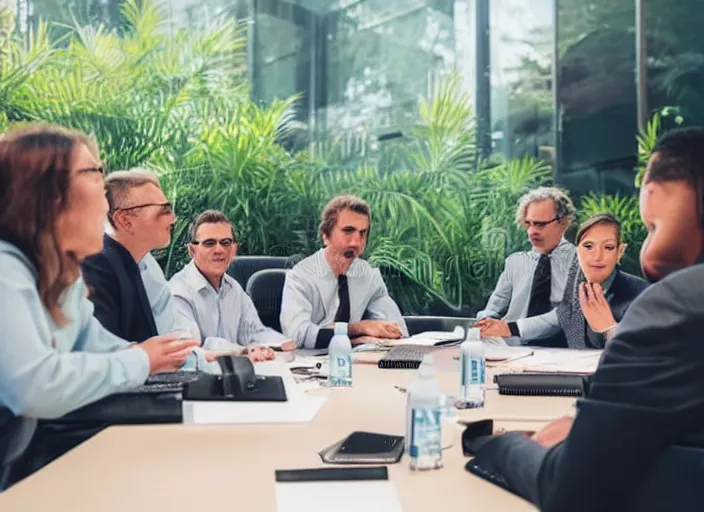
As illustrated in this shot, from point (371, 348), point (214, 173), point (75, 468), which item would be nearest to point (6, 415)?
point (75, 468)

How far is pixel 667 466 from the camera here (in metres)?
0.90

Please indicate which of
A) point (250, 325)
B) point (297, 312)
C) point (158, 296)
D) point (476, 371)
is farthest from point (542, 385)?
point (250, 325)

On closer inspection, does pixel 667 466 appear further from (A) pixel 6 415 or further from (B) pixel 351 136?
(B) pixel 351 136

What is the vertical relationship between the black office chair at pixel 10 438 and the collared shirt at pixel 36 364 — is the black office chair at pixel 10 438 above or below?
below

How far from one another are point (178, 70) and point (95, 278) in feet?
10.7

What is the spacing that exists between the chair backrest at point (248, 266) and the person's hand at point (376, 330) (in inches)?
32.4

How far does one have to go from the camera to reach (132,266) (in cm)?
252

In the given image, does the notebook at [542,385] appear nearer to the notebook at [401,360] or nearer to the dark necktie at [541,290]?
the notebook at [401,360]

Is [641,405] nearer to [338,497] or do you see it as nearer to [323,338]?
[338,497]

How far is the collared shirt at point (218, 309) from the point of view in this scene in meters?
3.40

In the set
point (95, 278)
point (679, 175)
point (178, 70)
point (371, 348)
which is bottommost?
point (371, 348)

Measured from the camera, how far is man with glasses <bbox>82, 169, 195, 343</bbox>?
7.81 feet

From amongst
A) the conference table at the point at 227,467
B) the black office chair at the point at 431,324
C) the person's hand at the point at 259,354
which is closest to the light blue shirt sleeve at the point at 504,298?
the black office chair at the point at 431,324

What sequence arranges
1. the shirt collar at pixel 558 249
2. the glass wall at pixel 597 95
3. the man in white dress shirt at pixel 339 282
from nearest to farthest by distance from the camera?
the man in white dress shirt at pixel 339 282 < the shirt collar at pixel 558 249 < the glass wall at pixel 597 95
